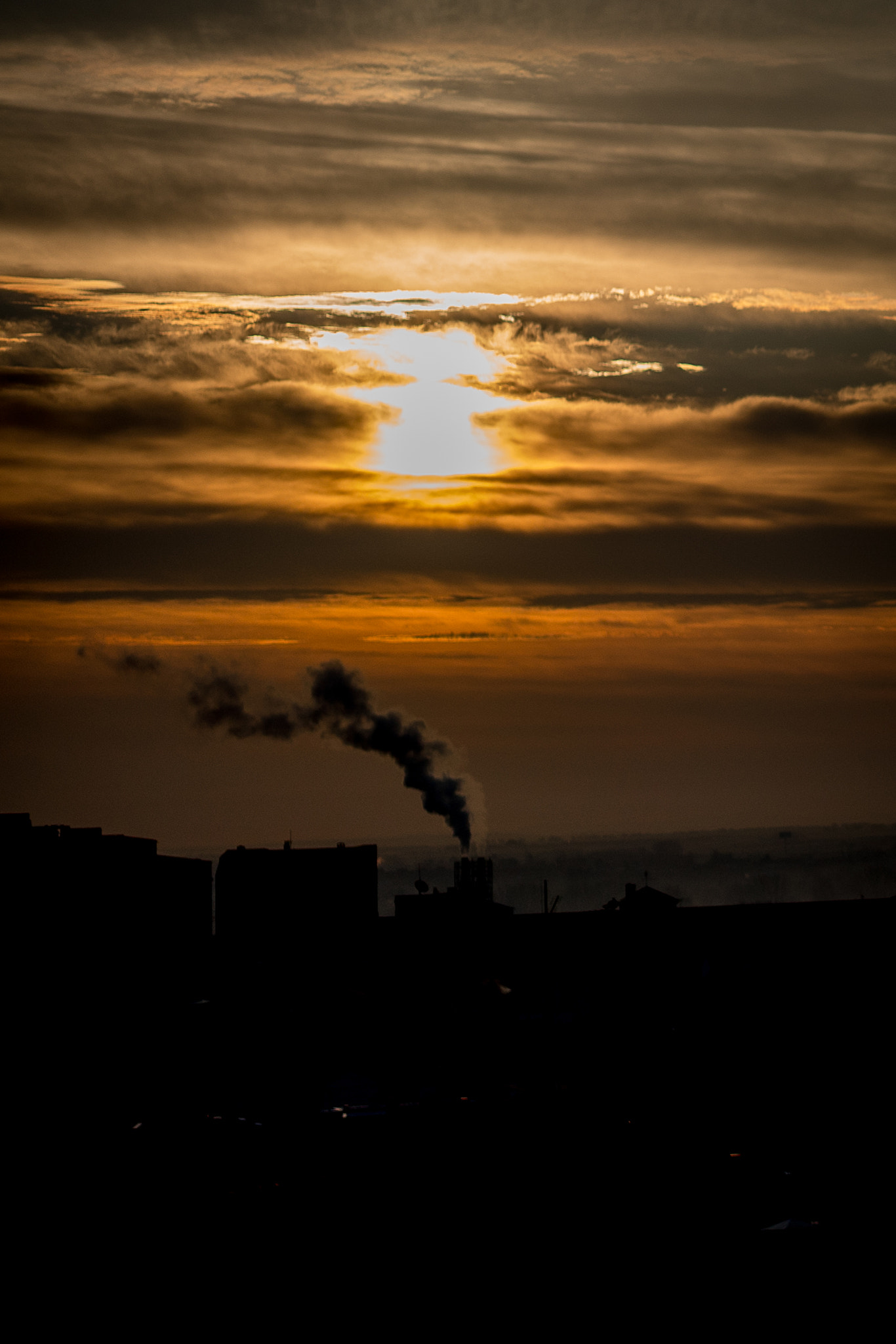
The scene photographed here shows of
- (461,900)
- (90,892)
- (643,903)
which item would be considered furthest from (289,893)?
(90,892)

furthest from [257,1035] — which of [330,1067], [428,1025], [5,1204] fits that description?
[5,1204]

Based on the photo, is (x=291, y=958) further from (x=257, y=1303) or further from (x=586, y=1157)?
(x=257, y=1303)

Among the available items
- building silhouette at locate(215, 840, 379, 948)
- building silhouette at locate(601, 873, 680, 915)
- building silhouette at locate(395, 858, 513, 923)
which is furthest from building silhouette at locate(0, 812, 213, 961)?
building silhouette at locate(601, 873, 680, 915)

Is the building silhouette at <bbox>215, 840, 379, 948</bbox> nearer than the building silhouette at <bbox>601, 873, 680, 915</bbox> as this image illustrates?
No

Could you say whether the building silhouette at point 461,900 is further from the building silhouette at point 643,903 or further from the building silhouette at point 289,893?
the building silhouette at point 643,903

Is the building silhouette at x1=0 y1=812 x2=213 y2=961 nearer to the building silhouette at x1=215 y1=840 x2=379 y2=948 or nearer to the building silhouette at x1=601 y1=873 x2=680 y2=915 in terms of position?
the building silhouette at x1=215 y1=840 x2=379 y2=948

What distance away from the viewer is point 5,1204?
20.6m

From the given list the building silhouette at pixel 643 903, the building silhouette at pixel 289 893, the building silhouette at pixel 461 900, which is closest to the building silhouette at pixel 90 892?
the building silhouette at pixel 289 893

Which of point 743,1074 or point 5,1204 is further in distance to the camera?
point 743,1074

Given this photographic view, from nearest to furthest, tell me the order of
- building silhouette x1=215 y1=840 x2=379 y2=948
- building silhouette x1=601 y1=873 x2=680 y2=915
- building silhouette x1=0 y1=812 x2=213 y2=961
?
building silhouette x1=0 y1=812 x2=213 y2=961 → building silhouette x1=601 y1=873 x2=680 y2=915 → building silhouette x1=215 y1=840 x2=379 y2=948

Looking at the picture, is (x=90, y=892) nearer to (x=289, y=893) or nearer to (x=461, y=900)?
(x=289, y=893)

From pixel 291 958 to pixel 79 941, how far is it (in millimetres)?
10104

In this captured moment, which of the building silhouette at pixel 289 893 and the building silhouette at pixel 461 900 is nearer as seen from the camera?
the building silhouette at pixel 461 900

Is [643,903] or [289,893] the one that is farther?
[289,893]
